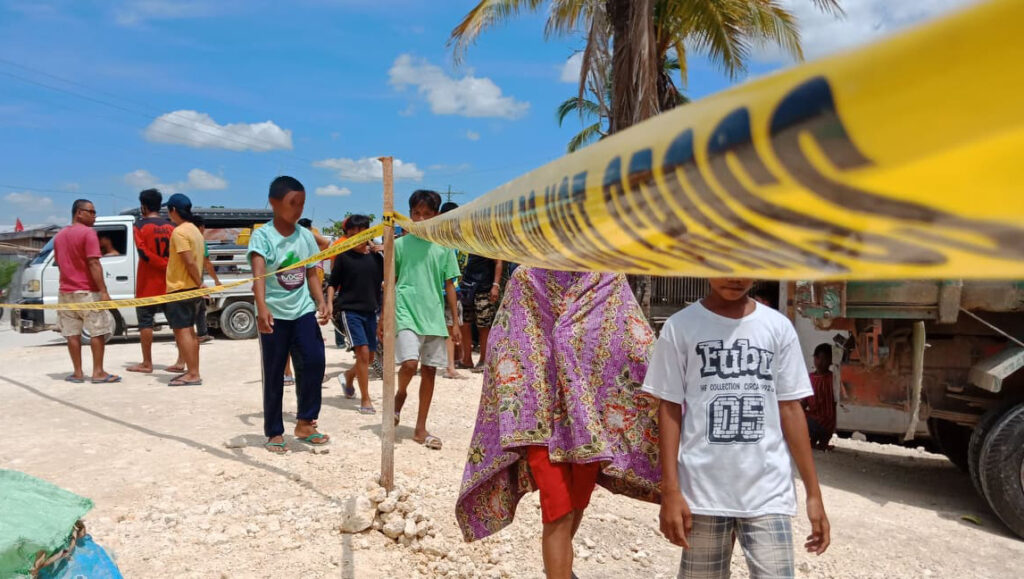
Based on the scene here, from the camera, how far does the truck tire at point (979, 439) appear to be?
4098mm

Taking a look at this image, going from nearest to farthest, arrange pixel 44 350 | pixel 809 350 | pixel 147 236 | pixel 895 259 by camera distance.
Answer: pixel 895 259
pixel 809 350
pixel 147 236
pixel 44 350

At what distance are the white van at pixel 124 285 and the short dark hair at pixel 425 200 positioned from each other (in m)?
5.68

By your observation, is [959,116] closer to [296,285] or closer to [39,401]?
[296,285]

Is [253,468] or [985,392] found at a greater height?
[985,392]

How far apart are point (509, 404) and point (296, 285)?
255cm

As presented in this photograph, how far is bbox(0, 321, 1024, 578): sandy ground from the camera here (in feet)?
10.6

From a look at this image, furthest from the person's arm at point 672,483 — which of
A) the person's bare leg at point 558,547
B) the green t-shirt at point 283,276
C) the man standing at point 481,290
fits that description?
the man standing at point 481,290

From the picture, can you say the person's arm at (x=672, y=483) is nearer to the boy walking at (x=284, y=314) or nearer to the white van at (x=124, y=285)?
the boy walking at (x=284, y=314)

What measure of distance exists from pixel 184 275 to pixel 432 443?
3.21 metres

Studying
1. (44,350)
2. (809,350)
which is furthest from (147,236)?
(809,350)

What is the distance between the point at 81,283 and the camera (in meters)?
6.70

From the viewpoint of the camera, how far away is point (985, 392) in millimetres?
4383

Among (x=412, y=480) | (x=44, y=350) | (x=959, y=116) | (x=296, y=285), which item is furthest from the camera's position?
(x=44, y=350)

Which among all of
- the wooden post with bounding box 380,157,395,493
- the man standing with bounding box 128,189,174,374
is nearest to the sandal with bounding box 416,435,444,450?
the wooden post with bounding box 380,157,395,493
